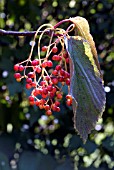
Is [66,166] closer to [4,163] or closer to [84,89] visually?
[4,163]

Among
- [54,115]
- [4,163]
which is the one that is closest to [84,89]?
[4,163]

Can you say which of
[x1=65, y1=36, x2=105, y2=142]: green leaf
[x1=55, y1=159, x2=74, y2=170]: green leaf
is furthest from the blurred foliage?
[x1=65, y1=36, x2=105, y2=142]: green leaf

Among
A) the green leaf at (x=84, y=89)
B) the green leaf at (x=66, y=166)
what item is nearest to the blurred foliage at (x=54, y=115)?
the green leaf at (x=66, y=166)

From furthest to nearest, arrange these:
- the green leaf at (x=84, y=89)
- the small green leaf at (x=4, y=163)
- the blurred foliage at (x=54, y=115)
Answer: the blurred foliage at (x=54, y=115) < the small green leaf at (x=4, y=163) < the green leaf at (x=84, y=89)

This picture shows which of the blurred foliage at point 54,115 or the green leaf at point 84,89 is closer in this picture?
the green leaf at point 84,89

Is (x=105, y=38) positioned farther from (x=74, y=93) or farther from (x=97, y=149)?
(x=74, y=93)

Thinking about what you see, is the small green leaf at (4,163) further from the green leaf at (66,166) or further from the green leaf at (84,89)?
the green leaf at (84,89)

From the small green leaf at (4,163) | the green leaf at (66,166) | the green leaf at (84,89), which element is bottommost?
the green leaf at (66,166)
